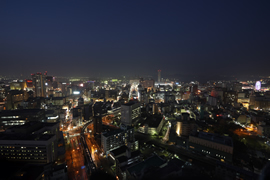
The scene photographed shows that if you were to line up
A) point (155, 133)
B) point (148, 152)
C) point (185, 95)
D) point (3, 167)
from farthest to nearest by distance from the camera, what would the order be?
point (185, 95) → point (155, 133) → point (148, 152) → point (3, 167)

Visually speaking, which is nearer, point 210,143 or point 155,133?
point 210,143

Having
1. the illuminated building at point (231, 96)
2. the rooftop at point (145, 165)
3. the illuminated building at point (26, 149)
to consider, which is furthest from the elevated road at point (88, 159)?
the illuminated building at point (231, 96)

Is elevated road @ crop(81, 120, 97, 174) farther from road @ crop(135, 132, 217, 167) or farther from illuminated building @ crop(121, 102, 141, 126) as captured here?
illuminated building @ crop(121, 102, 141, 126)

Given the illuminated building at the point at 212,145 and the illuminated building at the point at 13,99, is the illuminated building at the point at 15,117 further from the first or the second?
the illuminated building at the point at 212,145

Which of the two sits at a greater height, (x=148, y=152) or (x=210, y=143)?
(x=210, y=143)

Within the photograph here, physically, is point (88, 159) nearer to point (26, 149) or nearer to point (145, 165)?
point (26, 149)

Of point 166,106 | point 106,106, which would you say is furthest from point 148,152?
point 106,106

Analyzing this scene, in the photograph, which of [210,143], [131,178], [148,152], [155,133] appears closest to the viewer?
[131,178]

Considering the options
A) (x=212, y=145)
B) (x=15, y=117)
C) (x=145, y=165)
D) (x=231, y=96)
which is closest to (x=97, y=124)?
(x=145, y=165)

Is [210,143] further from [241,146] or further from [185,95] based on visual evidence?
[185,95]
